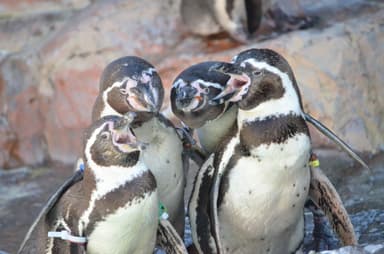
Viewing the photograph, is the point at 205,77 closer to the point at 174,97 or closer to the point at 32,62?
the point at 174,97

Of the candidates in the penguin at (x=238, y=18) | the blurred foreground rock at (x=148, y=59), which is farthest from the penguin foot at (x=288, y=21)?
the blurred foreground rock at (x=148, y=59)

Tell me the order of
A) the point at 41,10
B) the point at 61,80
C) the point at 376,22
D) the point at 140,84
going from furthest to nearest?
the point at 41,10
the point at 61,80
the point at 376,22
the point at 140,84

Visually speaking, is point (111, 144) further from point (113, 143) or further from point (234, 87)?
point (234, 87)

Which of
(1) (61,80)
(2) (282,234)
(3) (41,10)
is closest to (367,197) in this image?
(2) (282,234)

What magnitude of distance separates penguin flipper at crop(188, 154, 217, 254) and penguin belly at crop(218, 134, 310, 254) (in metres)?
0.06

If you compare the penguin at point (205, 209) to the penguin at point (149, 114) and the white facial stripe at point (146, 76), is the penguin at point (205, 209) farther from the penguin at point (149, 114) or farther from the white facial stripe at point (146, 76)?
the white facial stripe at point (146, 76)

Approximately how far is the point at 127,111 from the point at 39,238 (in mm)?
615

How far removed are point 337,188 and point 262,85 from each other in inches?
66.1

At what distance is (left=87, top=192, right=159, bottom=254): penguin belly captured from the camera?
3643 millimetres

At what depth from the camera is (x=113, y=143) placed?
3.59m

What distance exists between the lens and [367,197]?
519 cm

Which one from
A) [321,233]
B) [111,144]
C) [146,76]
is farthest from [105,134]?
[321,233]

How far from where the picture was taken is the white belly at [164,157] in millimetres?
4004

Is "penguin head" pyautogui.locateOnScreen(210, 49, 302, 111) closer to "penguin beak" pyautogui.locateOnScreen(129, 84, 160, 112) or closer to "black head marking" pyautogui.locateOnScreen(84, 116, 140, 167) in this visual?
"penguin beak" pyautogui.locateOnScreen(129, 84, 160, 112)
